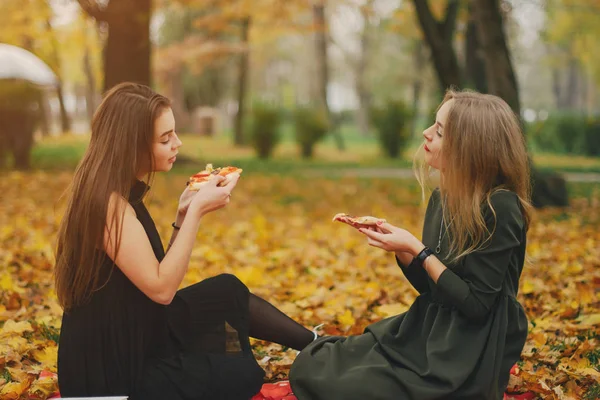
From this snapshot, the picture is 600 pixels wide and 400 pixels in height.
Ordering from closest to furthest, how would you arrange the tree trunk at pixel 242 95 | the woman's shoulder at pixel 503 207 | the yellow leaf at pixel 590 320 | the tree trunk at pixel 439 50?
the woman's shoulder at pixel 503 207 → the yellow leaf at pixel 590 320 → the tree trunk at pixel 439 50 → the tree trunk at pixel 242 95

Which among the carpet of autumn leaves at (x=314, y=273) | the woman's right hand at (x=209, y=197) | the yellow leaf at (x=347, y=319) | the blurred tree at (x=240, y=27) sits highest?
the blurred tree at (x=240, y=27)

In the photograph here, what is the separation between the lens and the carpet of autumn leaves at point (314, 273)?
3508mm

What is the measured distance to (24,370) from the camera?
11.2 feet

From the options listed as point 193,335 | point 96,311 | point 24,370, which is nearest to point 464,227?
point 193,335

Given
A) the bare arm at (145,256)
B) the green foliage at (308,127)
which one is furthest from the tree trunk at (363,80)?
the bare arm at (145,256)

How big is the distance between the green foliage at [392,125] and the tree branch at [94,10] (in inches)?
318

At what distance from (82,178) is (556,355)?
2437mm

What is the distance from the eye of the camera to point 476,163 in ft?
8.77

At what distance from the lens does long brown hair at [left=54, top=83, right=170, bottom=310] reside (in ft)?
8.35

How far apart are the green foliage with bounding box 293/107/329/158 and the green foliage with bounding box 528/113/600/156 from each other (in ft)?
19.6

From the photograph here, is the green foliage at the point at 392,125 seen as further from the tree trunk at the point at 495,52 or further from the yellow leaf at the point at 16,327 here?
the yellow leaf at the point at 16,327

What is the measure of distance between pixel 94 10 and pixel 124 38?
0.68 metres

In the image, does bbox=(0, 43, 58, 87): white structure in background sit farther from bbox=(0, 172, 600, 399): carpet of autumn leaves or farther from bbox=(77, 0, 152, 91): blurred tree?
bbox=(0, 172, 600, 399): carpet of autumn leaves

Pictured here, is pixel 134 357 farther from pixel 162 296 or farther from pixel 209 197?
pixel 209 197
